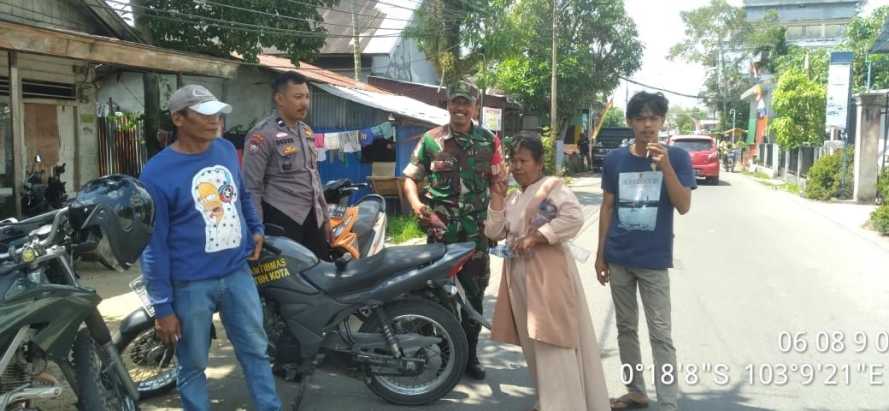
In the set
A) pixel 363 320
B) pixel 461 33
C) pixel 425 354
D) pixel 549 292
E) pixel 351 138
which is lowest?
pixel 425 354

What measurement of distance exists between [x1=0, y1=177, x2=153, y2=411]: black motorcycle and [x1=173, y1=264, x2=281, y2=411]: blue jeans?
1.10 feet

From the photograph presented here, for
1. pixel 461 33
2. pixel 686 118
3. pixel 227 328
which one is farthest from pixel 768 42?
pixel 686 118

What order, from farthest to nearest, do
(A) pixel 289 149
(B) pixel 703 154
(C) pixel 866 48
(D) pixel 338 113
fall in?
(C) pixel 866 48
(B) pixel 703 154
(D) pixel 338 113
(A) pixel 289 149

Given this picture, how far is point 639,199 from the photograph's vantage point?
3.60m

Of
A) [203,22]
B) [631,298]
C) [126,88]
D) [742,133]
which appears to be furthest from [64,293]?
[742,133]

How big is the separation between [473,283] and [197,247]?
6.04ft

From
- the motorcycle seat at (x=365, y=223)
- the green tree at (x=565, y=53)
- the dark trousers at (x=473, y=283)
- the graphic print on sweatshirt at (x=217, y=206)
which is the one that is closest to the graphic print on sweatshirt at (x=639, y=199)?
the dark trousers at (x=473, y=283)

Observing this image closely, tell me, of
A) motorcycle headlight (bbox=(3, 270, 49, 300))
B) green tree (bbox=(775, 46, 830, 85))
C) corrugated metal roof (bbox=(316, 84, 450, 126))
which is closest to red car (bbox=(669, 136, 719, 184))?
green tree (bbox=(775, 46, 830, 85))

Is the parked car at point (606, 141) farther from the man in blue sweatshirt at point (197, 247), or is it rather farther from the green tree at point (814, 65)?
the man in blue sweatshirt at point (197, 247)

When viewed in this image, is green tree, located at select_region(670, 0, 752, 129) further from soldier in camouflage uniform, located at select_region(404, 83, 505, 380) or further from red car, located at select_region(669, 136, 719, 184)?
soldier in camouflage uniform, located at select_region(404, 83, 505, 380)

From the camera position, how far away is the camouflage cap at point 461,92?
4156 millimetres

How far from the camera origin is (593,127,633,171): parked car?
3055 centimetres

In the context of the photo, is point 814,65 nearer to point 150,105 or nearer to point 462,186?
point 150,105

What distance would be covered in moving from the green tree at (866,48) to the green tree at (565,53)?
915 centimetres
